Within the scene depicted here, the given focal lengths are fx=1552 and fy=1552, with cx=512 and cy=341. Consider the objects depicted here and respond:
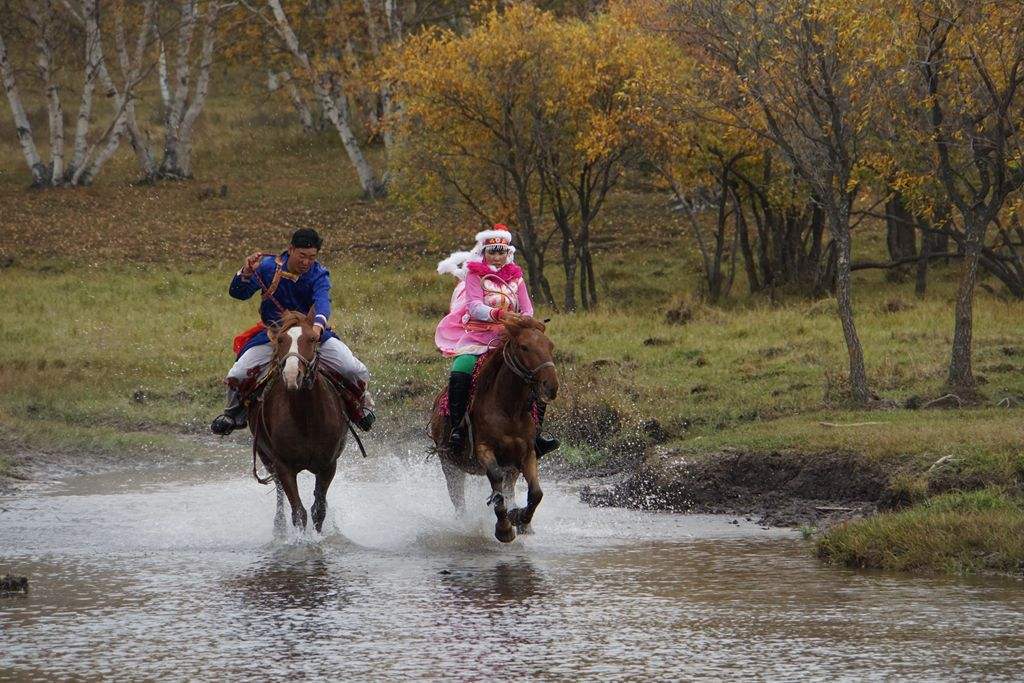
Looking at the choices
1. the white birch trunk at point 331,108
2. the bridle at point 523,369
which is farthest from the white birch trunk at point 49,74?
the bridle at point 523,369

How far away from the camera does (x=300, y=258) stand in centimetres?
1248

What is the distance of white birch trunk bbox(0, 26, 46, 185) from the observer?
148 ft

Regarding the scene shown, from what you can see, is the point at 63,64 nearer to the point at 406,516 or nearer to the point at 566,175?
the point at 566,175

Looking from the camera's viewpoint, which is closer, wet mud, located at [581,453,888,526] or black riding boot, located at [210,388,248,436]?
black riding boot, located at [210,388,248,436]

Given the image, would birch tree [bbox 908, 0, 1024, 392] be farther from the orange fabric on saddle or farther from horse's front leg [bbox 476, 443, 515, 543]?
the orange fabric on saddle

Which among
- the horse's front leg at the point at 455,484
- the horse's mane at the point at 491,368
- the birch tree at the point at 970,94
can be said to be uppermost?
the birch tree at the point at 970,94

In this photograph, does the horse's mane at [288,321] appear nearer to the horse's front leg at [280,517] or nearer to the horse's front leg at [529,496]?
the horse's front leg at [280,517]

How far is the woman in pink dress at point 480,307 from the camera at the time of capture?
42.2 feet

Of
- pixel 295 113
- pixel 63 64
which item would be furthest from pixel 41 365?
pixel 295 113

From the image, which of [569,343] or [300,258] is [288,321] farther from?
[569,343]

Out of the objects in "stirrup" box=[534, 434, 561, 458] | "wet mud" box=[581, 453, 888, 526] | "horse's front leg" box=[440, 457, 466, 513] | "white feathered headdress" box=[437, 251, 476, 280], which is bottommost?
"wet mud" box=[581, 453, 888, 526]

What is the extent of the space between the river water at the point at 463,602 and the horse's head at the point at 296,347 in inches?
56.6

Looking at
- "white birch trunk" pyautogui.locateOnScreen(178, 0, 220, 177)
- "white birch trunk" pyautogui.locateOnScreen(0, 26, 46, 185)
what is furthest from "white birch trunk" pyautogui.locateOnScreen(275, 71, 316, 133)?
"white birch trunk" pyautogui.locateOnScreen(0, 26, 46, 185)

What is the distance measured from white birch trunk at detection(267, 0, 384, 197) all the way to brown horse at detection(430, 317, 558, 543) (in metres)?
33.7
